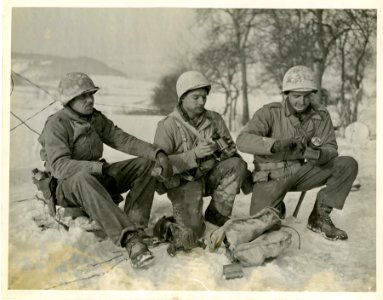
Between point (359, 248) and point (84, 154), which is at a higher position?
point (84, 154)

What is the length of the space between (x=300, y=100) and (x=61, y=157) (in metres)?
1.83

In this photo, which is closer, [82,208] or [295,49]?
[82,208]

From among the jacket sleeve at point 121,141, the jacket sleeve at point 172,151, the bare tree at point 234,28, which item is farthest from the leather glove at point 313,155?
the jacket sleeve at point 121,141

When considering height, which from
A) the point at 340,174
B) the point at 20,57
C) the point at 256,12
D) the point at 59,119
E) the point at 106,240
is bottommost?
the point at 106,240

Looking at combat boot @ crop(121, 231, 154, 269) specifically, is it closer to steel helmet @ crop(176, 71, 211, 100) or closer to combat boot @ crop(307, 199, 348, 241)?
steel helmet @ crop(176, 71, 211, 100)

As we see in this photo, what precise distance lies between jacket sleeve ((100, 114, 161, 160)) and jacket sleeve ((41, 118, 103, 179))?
0.27 meters

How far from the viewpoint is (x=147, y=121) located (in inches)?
174

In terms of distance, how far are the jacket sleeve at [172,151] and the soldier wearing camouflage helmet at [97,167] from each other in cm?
8

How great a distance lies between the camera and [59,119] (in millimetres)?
4230

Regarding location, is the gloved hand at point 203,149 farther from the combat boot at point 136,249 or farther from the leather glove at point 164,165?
the combat boot at point 136,249

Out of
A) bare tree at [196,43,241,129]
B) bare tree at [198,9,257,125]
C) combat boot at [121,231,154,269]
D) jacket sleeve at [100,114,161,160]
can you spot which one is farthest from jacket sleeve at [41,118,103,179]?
bare tree at [198,9,257,125]

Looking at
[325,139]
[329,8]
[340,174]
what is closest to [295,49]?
[329,8]
